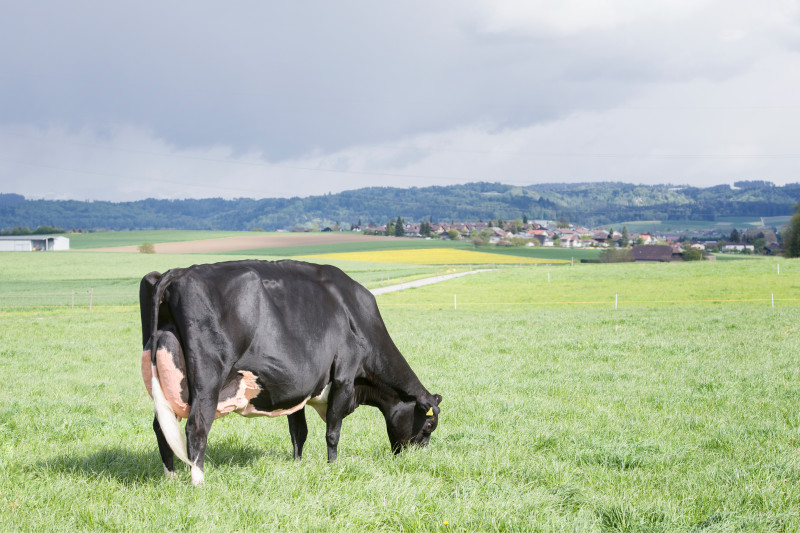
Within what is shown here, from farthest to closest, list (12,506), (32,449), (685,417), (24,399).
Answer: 1. (24,399)
2. (685,417)
3. (32,449)
4. (12,506)

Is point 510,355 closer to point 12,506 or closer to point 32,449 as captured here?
point 32,449

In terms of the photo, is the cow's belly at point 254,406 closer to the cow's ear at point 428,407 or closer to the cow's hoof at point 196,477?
the cow's hoof at point 196,477

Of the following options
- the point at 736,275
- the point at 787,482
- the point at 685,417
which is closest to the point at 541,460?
the point at 787,482

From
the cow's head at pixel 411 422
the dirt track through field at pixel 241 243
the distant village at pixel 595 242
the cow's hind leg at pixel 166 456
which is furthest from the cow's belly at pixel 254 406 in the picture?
the distant village at pixel 595 242

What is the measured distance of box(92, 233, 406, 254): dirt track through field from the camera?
109 metres

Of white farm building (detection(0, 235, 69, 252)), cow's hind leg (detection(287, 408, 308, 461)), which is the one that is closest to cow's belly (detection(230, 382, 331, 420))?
cow's hind leg (detection(287, 408, 308, 461))

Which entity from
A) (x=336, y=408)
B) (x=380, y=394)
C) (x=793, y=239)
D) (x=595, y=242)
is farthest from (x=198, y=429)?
(x=595, y=242)

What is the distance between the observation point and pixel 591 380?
12.3m

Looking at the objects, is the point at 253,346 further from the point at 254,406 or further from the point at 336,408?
the point at 336,408

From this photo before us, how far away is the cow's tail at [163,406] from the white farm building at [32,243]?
125781 mm

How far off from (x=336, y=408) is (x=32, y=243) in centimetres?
13331

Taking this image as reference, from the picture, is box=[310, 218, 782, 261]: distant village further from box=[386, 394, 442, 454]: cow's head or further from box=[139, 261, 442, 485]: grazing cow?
box=[139, 261, 442, 485]: grazing cow

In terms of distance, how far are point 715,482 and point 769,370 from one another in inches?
308

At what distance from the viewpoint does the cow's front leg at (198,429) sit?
5547 mm
